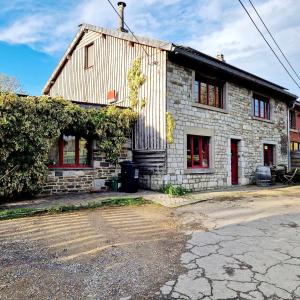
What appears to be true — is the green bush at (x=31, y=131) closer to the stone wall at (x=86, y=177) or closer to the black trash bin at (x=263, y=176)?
the stone wall at (x=86, y=177)

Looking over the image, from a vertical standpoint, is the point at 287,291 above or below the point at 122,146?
below

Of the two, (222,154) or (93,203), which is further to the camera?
(222,154)

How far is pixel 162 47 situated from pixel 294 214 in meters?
6.98

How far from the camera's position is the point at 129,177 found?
10836mm

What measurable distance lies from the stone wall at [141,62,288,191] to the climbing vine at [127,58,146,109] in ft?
4.61

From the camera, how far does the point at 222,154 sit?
1345 cm

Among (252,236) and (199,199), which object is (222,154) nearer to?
(199,199)

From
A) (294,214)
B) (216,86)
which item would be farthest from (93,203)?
(216,86)

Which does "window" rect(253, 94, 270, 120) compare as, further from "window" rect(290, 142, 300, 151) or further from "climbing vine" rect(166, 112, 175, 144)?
"climbing vine" rect(166, 112, 175, 144)

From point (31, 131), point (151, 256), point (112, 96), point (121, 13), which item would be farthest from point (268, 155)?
point (151, 256)

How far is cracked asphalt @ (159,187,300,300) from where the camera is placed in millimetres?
3344

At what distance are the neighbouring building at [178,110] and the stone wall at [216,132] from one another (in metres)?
0.04

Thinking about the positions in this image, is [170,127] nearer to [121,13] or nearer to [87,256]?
[87,256]

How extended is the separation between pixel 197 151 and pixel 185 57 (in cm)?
372
